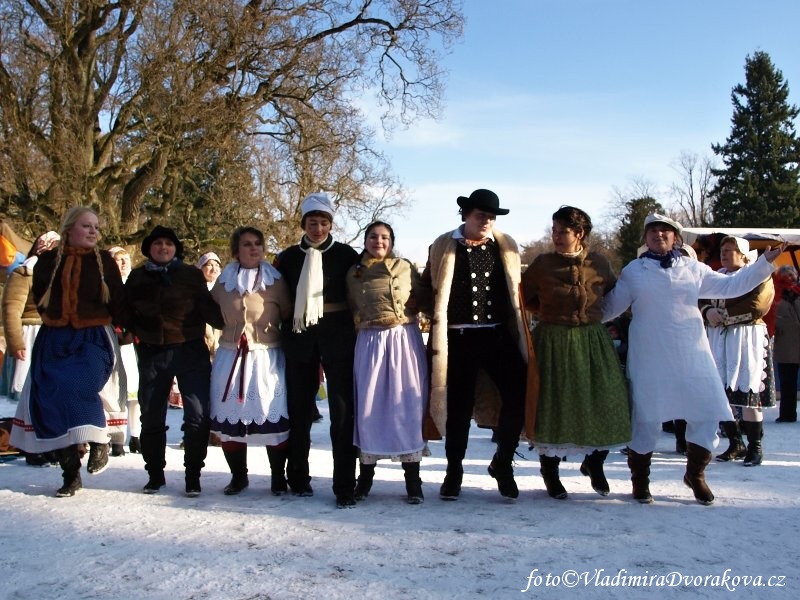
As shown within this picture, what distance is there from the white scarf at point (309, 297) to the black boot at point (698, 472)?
8.39 feet

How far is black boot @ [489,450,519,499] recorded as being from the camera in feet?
15.3

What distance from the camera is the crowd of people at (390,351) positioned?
4668mm

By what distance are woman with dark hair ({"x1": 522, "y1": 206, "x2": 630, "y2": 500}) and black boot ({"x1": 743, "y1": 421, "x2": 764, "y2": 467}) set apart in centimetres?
181

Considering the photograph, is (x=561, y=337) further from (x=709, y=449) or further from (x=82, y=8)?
(x=82, y=8)

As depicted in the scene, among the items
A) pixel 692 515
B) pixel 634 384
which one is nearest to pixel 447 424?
pixel 634 384

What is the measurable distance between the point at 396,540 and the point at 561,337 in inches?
69.2

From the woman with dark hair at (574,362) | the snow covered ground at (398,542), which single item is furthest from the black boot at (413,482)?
the woman with dark hair at (574,362)

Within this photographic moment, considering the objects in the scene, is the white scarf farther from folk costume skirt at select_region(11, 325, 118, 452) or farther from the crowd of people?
folk costume skirt at select_region(11, 325, 118, 452)

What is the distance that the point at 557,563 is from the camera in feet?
11.3

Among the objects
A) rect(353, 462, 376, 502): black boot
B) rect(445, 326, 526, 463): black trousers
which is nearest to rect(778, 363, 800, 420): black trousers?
rect(445, 326, 526, 463): black trousers

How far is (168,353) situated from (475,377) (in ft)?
6.89

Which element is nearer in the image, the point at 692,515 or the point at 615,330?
the point at 692,515

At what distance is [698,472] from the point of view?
4.64 metres

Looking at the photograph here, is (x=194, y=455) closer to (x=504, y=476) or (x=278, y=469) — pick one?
(x=278, y=469)
